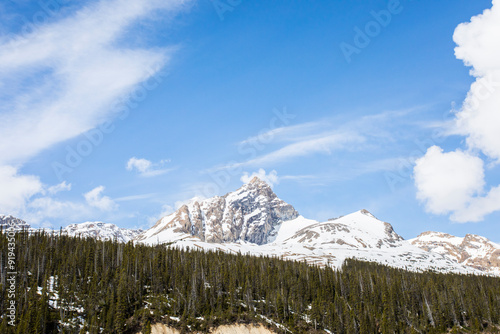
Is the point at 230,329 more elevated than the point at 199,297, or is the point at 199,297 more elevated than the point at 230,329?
the point at 199,297

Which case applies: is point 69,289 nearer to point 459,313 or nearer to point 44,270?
point 44,270

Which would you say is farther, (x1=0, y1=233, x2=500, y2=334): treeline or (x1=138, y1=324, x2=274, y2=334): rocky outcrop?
(x1=138, y1=324, x2=274, y2=334): rocky outcrop

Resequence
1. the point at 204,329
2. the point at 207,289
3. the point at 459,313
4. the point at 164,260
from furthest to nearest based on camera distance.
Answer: the point at 164,260 → the point at 459,313 → the point at 207,289 → the point at 204,329

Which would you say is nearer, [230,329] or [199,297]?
[230,329]

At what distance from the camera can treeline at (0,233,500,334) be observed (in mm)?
97625

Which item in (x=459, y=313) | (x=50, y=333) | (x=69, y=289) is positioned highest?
(x=69, y=289)

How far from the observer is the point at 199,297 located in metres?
120

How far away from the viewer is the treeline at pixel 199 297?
97.6 metres

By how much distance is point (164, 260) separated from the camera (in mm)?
149250

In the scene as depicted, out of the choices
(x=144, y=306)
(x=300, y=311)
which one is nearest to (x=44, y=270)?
(x=144, y=306)

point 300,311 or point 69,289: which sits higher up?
point 69,289

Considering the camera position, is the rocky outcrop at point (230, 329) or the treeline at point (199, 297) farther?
the rocky outcrop at point (230, 329)

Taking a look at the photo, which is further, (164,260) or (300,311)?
(164,260)

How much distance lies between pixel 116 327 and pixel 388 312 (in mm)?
96283
